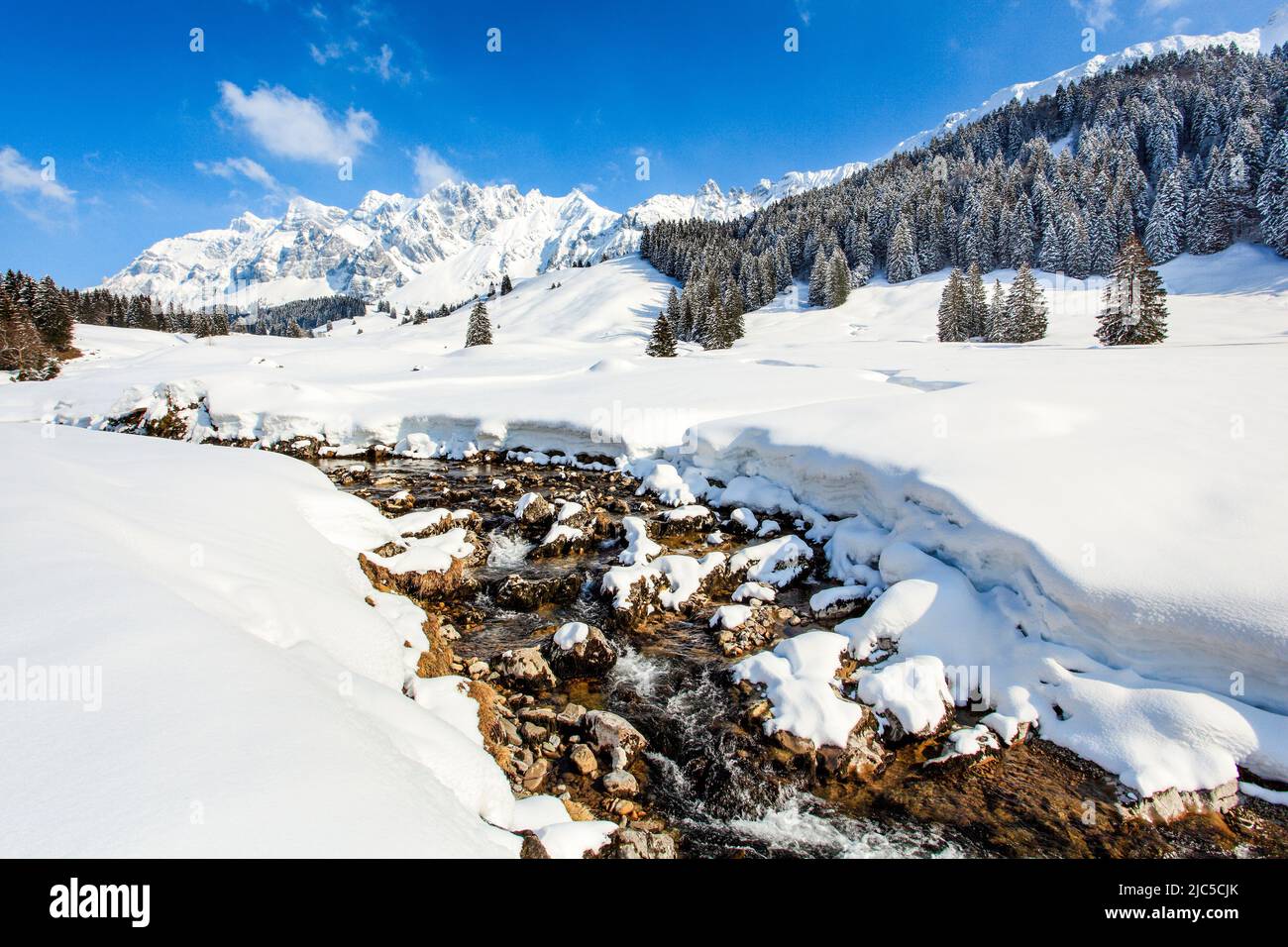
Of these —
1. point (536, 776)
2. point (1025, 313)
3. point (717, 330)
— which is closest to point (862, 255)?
point (717, 330)

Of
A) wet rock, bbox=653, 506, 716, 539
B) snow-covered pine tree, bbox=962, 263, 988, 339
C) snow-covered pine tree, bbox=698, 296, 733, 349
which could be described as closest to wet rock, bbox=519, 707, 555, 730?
wet rock, bbox=653, 506, 716, 539

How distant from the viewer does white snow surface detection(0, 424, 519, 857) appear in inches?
123

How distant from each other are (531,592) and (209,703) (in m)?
A: 6.50

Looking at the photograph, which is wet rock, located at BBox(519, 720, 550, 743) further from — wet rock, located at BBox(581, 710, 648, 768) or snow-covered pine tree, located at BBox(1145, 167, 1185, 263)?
snow-covered pine tree, located at BBox(1145, 167, 1185, 263)

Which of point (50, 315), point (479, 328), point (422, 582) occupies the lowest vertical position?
point (422, 582)

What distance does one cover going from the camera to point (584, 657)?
8.38 metres

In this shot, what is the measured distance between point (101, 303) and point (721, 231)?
125371mm

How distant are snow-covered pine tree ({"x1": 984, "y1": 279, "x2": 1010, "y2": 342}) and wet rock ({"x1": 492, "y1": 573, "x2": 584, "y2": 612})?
5406 centimetres

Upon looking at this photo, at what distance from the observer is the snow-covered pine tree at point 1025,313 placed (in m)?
46.7

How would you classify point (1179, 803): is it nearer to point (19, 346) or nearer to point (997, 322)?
point (997, 322)

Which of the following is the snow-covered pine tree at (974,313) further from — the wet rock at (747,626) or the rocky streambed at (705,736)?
the wet rock at (747,626)

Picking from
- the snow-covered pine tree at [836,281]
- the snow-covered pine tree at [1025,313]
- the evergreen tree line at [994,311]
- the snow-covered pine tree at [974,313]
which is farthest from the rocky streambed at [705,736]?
the snow-covered pine tree at [836,281]
